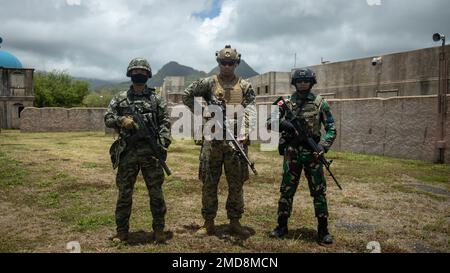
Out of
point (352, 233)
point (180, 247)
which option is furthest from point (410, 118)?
point (180, 247)

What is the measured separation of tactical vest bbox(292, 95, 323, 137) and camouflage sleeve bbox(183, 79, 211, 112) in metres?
1.28

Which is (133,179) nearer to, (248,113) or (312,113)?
(248,113)

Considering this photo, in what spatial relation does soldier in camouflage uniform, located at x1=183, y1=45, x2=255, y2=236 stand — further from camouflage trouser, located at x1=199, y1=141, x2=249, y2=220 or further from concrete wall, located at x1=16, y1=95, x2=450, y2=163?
concrete wall, located at x1=16, y1=95, x2=450, y2=163

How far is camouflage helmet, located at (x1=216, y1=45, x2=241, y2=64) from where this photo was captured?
5.16 metres

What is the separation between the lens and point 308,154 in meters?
5.03

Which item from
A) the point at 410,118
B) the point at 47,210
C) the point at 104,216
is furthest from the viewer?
the point at 410,118

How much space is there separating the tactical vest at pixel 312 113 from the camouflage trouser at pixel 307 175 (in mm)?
336

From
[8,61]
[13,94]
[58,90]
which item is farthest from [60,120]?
[58,90]

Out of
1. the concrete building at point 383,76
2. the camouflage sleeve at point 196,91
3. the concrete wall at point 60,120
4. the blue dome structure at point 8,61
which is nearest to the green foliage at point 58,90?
the blue dome structure at point 8,61

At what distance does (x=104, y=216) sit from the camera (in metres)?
6.20

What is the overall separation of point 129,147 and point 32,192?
14.6 ft

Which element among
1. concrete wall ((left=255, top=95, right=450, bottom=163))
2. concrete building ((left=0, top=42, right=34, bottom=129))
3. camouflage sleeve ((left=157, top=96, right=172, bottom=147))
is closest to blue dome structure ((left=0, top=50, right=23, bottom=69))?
concrete building ((left=0, top=42, right=34, bottom=129))

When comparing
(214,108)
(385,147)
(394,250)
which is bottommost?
(394,250)
